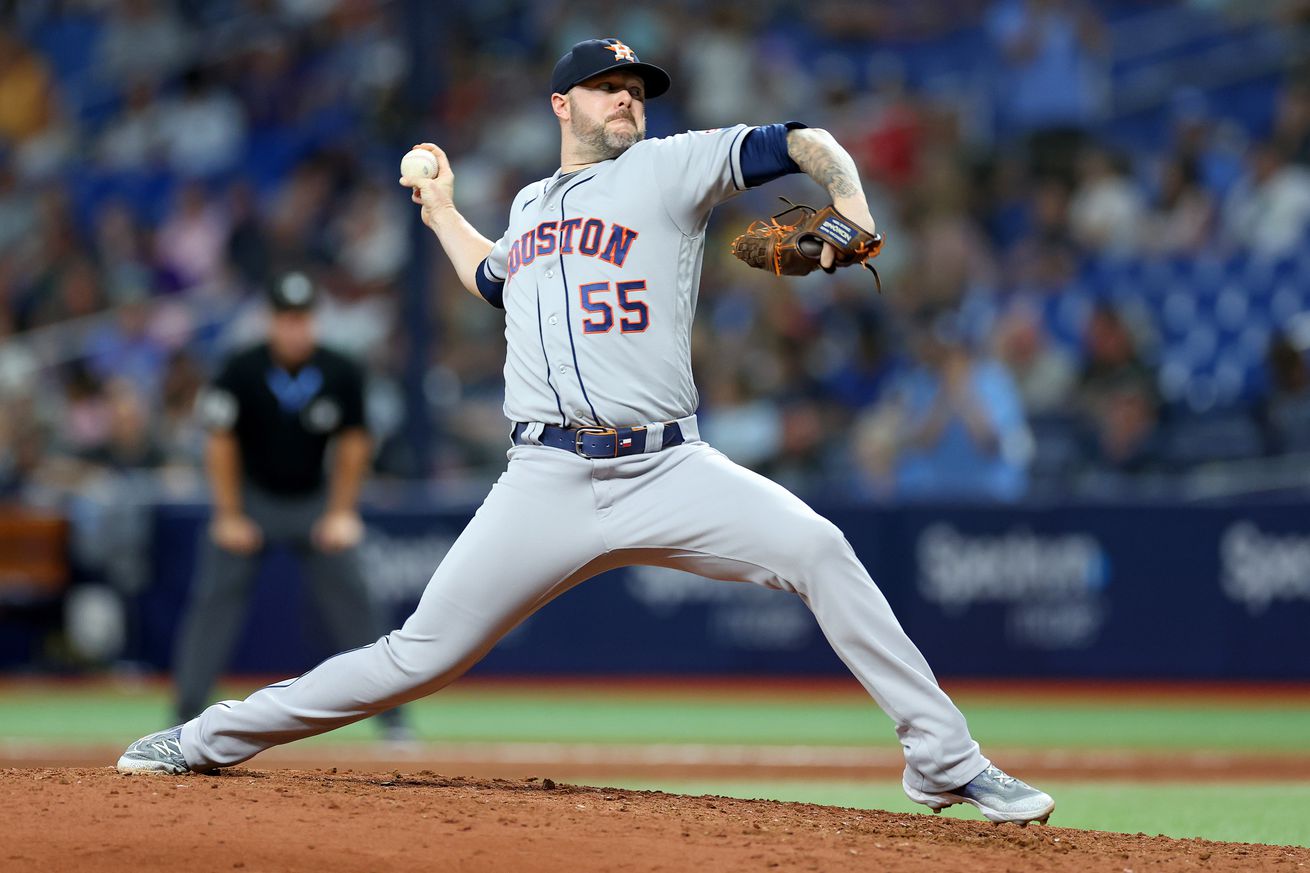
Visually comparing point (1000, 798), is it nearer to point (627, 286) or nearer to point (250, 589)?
point (627, 286)

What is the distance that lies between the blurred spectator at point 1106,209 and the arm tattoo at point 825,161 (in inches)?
372

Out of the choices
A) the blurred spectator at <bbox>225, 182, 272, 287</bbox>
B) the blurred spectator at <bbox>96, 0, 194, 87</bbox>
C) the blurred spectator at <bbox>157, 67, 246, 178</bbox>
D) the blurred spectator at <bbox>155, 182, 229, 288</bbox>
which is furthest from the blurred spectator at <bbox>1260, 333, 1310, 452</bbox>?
the blurred spectator at <bbox>96, 0, 194, 87</bbox>

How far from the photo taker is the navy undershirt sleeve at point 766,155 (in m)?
4.75

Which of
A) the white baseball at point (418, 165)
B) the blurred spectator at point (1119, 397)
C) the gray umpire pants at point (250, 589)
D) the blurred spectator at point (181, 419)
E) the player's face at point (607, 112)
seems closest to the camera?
the player's face at point (607, 112)

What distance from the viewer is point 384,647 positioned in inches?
196

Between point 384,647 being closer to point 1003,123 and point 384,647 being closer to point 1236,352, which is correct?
point 1236,352

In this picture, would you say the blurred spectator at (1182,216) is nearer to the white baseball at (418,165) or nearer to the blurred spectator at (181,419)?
the blurred spectator at (181,419)

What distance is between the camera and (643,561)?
4.99 meters

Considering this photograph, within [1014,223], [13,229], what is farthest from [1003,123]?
[13,229]

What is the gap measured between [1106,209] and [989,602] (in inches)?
146

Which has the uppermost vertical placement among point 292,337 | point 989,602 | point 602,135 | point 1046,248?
point 1046,248

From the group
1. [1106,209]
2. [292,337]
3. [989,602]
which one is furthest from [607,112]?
[1106,209]

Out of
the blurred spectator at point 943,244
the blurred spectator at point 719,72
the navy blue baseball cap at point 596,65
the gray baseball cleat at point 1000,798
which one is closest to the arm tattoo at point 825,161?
the navy blue baseball cap at point 596,65

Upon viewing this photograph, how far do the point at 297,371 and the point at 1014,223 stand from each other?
294 inches
